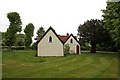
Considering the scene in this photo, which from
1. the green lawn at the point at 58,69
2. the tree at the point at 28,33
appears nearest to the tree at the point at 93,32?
the tree at the point at 28,33

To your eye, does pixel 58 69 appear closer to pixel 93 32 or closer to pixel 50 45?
pixel 50 45

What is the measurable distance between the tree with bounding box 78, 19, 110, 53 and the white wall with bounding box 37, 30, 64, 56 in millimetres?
19604

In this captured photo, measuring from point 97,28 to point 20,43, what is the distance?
184 feet

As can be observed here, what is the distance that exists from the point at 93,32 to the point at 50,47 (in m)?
21.1

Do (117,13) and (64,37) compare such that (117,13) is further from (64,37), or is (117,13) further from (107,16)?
(64,37)

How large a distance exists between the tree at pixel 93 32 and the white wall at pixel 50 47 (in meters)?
19.6

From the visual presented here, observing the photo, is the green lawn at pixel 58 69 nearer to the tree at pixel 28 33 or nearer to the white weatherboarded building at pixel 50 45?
the white weatherboarded building at pixel 50 45

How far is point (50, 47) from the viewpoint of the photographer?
157 feet

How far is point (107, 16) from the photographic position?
4534 cm

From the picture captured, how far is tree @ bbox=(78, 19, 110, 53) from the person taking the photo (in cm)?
6489

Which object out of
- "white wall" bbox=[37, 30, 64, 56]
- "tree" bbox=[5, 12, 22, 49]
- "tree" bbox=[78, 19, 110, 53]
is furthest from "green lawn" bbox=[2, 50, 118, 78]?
"tree" bbox=[5, 12, 22, 49]

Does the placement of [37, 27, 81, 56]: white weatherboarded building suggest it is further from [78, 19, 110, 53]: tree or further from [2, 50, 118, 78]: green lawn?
[78, 19, 110, 53]: tree

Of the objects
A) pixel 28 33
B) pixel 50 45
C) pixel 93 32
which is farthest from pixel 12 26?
pixel 50 45

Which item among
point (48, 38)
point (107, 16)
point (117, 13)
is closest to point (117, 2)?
point (117, 13)
